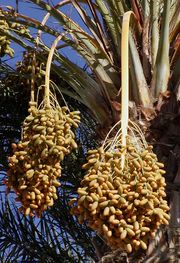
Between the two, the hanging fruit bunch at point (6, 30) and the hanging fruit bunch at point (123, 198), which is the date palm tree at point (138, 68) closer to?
the hanging fruit bunch at point (6, 30)

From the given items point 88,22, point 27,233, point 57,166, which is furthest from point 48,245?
point 57,166

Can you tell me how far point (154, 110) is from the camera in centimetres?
312

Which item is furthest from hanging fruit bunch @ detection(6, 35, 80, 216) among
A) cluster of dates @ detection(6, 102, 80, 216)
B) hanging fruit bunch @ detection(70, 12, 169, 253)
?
hanging fruit bunch @ detection(70, 12, 169, 253)

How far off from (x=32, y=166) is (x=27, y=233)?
2391 millimetres

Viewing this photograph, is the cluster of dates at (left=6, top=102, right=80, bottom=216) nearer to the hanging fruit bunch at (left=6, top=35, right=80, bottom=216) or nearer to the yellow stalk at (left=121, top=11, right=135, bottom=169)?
the hanging fruit bunch at (left=6, top=35, right=80, bottom=216)

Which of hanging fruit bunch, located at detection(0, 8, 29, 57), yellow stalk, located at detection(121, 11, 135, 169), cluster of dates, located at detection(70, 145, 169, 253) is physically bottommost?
cluster of dates, located at detection(70, 145, 169, 253)

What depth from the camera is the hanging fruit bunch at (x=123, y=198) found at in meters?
2.22

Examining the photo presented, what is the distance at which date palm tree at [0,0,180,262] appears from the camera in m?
3.04

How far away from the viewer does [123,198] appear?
2227 mm

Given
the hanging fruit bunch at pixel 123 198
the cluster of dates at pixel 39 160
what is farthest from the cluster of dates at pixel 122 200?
the cluster of dates at pixel 39 160

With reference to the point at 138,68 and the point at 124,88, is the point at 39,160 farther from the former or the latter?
the point at 138,68

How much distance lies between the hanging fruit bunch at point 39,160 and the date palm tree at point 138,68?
56cm

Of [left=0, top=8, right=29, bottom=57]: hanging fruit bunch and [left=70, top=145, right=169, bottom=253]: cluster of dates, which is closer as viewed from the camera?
[left=70, top=145, right=169, bottom=253]: cluster of dates

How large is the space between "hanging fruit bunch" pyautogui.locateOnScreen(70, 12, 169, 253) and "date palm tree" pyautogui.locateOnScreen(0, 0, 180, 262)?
0.61m
